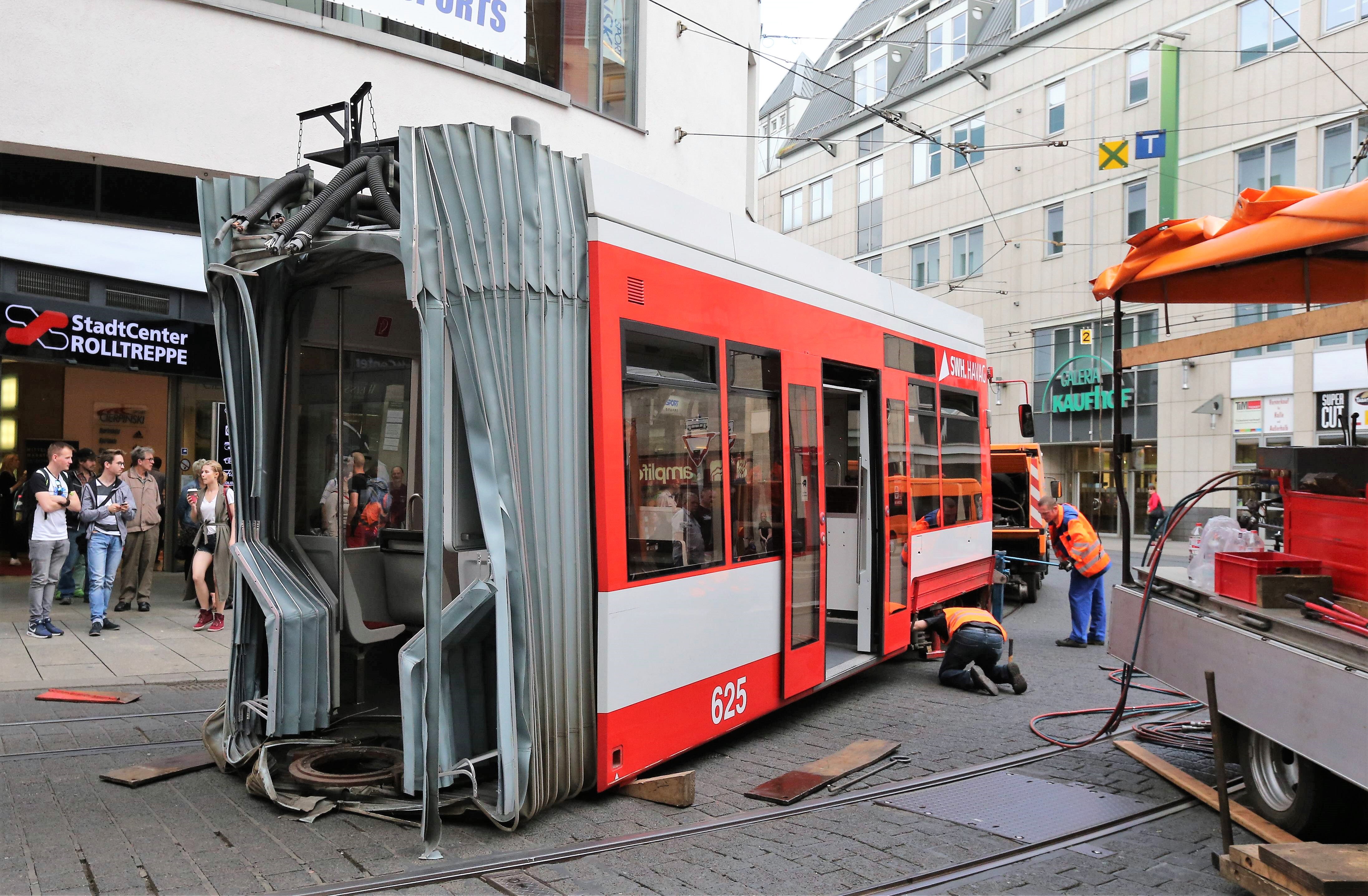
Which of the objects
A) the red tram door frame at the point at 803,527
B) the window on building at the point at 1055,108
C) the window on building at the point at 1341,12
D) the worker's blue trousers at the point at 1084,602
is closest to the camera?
the red tram door frame at the point at 803,527

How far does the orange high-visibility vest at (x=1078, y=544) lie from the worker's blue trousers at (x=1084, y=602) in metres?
0.09

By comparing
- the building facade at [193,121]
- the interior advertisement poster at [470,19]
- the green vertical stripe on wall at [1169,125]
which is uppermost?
the green vertical stripe on wall at [1169,125]

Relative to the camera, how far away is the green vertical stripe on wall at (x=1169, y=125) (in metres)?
27.1

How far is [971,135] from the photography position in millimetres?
33219

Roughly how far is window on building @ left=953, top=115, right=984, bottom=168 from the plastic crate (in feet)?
94.9

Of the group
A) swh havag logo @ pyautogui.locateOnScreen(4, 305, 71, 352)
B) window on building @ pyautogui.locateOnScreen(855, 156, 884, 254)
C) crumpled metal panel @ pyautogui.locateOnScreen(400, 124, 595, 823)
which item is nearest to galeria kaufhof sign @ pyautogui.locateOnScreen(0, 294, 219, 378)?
swh havag logo @ pyautogui.locateOnScreen(4, 305, 71, 352)

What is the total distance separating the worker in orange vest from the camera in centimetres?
1097

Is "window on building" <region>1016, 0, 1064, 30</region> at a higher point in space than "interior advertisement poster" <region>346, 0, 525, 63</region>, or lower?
higher

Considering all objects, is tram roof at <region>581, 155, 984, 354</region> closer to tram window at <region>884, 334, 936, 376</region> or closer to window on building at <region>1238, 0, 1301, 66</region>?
tram window at <region>884, 334, 936, 376</region>

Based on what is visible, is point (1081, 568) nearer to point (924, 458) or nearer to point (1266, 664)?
point (924, 458)

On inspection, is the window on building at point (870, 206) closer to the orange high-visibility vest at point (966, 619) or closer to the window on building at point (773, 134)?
the window on building at point (773, 134)

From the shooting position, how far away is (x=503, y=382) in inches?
191

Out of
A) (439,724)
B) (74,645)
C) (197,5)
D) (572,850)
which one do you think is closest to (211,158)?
(197,5)

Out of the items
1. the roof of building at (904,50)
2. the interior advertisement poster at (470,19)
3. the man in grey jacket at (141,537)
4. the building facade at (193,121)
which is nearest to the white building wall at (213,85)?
the building facade at (193,121)
